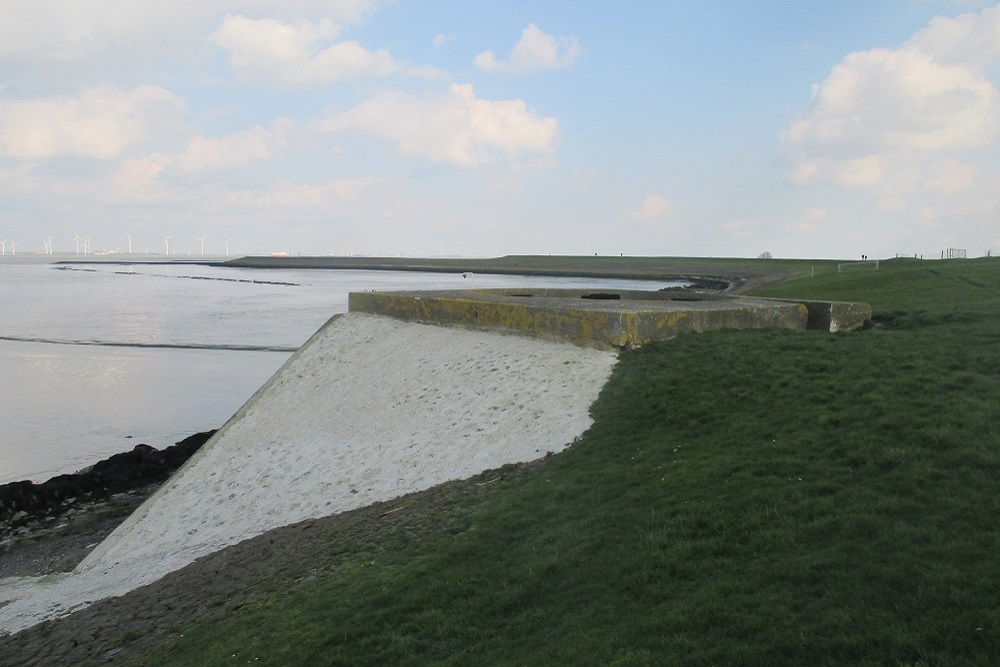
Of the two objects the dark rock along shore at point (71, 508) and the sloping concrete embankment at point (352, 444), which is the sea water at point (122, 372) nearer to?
the dark rock along shore at point (71, 508)

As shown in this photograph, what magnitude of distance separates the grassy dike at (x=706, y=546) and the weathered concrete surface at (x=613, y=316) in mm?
1613

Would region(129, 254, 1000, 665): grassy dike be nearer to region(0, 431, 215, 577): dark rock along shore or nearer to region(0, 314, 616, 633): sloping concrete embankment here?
region(0, 314, 616, 633): sloping concrete embankment

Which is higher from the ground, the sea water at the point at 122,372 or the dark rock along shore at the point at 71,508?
the sea water at the point at 122,372

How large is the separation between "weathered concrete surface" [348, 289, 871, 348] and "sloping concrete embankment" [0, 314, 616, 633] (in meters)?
0.29

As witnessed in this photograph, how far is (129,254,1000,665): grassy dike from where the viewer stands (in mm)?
4598

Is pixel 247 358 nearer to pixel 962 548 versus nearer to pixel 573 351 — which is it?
pixel 573 351

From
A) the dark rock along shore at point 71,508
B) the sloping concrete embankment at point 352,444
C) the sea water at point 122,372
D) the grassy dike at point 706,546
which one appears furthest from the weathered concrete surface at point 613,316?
the sea water at point 122,372

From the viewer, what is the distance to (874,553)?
201 inches

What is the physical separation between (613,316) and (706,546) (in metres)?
6.17

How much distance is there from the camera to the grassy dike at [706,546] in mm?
4598

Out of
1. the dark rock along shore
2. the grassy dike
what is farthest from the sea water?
the grassy dike

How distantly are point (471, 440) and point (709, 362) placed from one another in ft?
10.6

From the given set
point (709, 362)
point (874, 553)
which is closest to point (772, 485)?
point (874, 553)

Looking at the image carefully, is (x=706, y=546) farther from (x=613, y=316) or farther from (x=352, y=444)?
(x=352, y=444)
